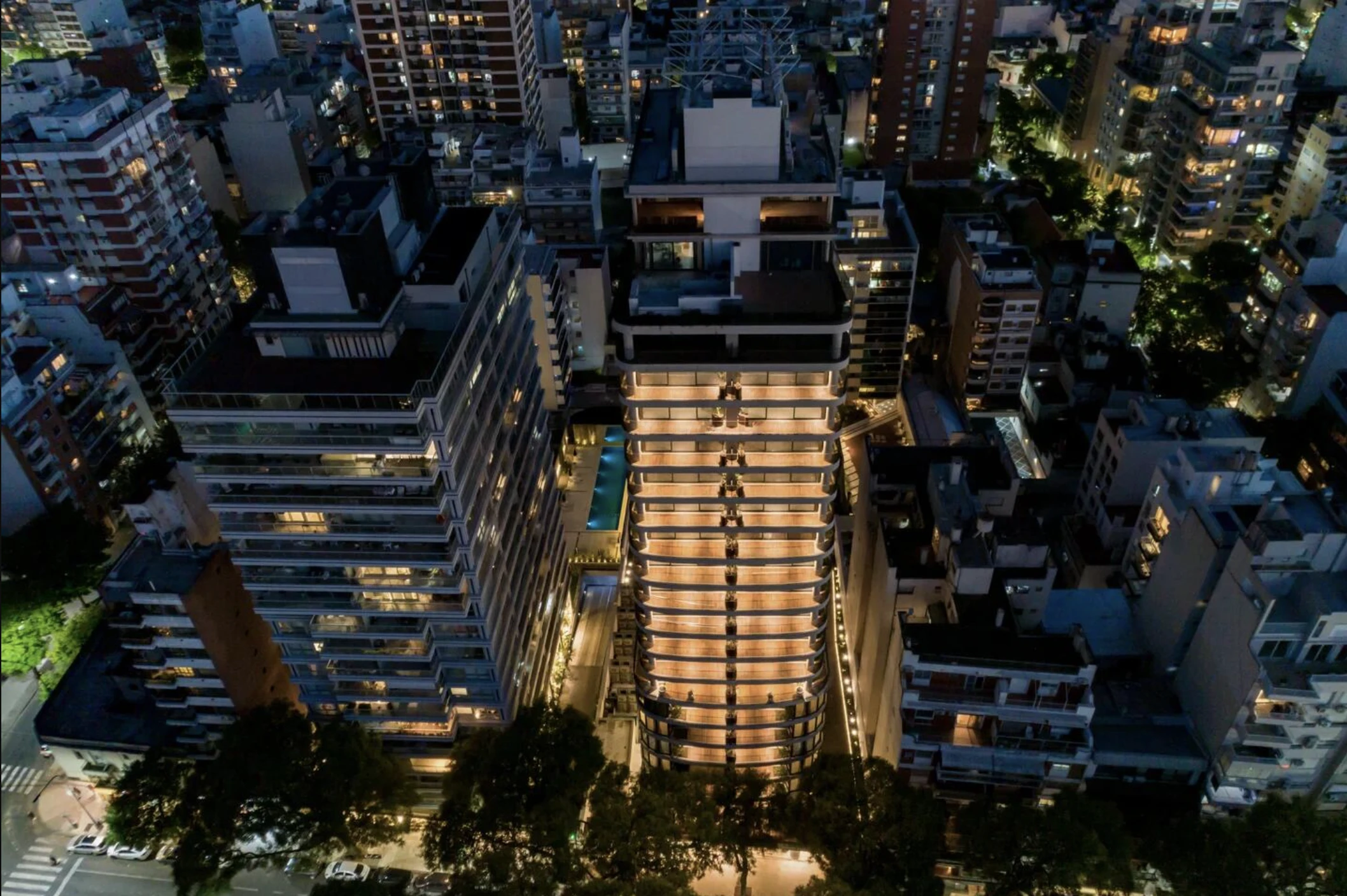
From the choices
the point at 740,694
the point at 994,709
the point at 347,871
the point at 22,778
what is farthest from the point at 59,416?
the point at 994,709

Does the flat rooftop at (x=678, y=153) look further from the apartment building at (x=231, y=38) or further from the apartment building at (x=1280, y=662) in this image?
the apartment building at (x=231, y=38)

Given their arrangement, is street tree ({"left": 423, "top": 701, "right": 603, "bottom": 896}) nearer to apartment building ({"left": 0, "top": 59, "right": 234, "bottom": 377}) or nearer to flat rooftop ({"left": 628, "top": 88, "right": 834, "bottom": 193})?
flat rooftop ({"left": 628, "top": 88, "right": 834, "bottom": 193})

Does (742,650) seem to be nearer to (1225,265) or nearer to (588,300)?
(588,300)

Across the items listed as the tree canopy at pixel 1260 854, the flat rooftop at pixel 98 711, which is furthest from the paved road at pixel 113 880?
the tree canopy at pixel 1260 854

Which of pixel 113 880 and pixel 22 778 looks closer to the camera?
pixel 113 880

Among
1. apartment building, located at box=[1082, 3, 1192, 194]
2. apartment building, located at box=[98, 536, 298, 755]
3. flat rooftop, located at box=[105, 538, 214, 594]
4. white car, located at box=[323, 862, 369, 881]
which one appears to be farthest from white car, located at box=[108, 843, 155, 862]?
apartment building, located at box=[1082, 3, 1192, 194]

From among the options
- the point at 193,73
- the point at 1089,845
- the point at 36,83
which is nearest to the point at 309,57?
the point at 193,73
